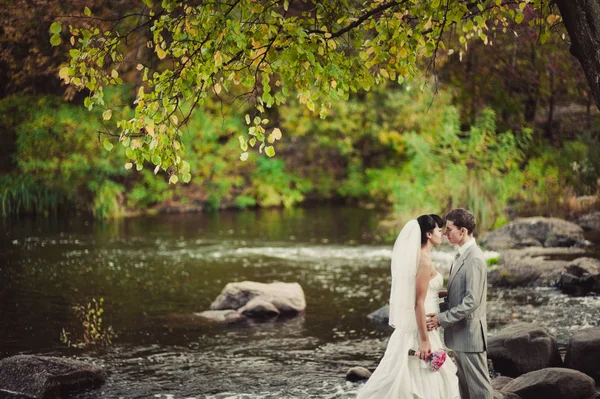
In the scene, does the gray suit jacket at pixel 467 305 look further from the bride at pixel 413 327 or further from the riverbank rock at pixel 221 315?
the riverbank rock at pixel 221 315

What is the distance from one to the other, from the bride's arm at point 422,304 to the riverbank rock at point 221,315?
7.42 metres

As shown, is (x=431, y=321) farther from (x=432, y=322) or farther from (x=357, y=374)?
(x=357, y=374)

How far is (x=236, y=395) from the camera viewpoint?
10.2 meters

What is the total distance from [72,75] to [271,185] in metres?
33.2

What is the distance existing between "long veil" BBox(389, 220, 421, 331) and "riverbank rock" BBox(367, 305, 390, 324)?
6.66 m

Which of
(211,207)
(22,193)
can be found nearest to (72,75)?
(22,193)

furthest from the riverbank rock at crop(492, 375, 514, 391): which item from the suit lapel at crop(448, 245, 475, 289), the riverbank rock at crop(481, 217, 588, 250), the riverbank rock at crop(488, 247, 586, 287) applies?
the riverbank rock at crop(481, 217, 588, 250)

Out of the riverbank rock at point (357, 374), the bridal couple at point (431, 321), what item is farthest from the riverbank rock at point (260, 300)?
the bridal couple at point (431, 321)

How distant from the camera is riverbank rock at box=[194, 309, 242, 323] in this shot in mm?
14688

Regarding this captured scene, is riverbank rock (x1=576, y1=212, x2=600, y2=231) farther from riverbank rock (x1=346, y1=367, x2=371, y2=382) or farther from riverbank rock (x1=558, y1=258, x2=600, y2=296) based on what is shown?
riverbank rock (x1=346, y1=367, x2=371, y2=382)

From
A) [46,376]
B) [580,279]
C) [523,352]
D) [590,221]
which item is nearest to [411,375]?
[523,352]

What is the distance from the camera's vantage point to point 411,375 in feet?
25.2

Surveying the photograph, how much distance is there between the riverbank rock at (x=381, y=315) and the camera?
47.0 ft

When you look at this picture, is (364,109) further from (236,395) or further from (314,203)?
(236,395)
